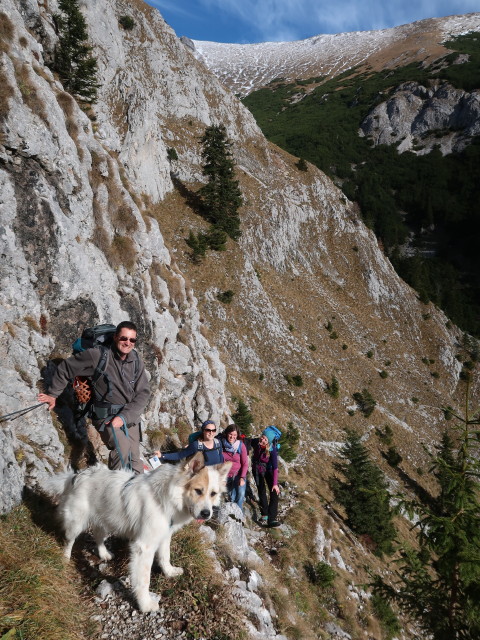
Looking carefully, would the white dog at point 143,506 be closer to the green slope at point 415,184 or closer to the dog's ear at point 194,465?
the dog's ear at point 194,465

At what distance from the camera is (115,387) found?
613cm

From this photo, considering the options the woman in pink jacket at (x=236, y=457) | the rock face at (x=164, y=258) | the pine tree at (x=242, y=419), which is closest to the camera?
the woman in pink jacket at (x=236, y=457)

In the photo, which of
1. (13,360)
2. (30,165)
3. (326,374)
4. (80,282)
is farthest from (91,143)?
(326,374)

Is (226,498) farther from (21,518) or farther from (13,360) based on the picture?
(13,360)

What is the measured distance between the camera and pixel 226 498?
9789 millimetres

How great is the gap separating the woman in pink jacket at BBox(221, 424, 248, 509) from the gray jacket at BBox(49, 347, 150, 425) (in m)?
3.14

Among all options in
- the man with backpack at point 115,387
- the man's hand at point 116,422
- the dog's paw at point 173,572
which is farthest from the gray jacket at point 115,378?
the dog's paw at point 173,572

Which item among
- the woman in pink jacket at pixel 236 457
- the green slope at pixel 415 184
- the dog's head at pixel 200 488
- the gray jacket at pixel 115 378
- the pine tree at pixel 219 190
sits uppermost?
the green slope at pixel 415 184

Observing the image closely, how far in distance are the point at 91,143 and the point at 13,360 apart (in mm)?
12111

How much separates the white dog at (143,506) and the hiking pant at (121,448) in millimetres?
1006

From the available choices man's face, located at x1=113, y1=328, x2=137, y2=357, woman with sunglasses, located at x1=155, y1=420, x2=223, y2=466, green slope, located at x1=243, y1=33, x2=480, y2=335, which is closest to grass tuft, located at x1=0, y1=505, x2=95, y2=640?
man's face, located at x1=113, y1=328, x2=137, y2=357

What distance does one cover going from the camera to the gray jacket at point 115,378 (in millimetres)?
5977

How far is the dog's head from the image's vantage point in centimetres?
438

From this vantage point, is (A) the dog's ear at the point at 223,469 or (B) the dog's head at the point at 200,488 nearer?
(B) the dog's head at the point at 200,488
